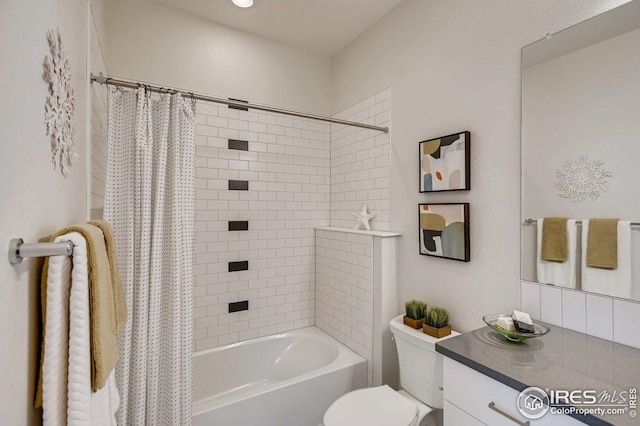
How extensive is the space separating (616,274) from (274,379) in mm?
2314

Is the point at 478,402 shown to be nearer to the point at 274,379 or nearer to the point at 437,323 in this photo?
the point at 437,323

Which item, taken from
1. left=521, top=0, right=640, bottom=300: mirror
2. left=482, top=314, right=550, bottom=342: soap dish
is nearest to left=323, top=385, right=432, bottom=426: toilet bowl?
left=482, top=314, right=550, bottom=342: soap dish

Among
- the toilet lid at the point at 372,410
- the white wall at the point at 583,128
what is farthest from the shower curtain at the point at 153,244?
the white wall at the point at 583,128

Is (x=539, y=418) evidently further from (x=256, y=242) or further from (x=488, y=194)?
(x=256, y=242)

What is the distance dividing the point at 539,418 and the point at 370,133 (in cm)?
199

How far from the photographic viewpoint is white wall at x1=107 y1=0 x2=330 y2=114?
2.11 meters

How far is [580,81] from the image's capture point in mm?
1263

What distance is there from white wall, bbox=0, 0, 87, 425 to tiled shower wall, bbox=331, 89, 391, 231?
1.89 metres

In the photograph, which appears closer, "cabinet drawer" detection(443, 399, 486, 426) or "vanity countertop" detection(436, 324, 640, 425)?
"vanity countertop" detection(436, 324, 640, 425)

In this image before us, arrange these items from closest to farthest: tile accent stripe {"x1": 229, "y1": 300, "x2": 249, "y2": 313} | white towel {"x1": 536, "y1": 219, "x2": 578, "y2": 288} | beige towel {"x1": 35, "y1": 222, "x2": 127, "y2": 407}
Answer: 1. beige towel {"x1": 35, "y1": 222, "x2": 127, "y2": 407}
2. white towel {"x1": 536, "y1": 219, "x2": 578, "y2": 288}
3. tile accent stripe {"x1": 229, "y1": 300, "x2": 249, "y2": 313}

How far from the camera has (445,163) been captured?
5.86 ft

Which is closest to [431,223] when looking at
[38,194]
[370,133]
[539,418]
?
[370,133]

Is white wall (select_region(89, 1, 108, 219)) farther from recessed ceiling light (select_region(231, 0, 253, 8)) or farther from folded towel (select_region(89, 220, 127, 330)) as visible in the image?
recessed ceiling light (select_region(231, 0, 253, 8))

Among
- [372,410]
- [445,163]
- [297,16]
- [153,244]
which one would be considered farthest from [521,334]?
[297,16]
